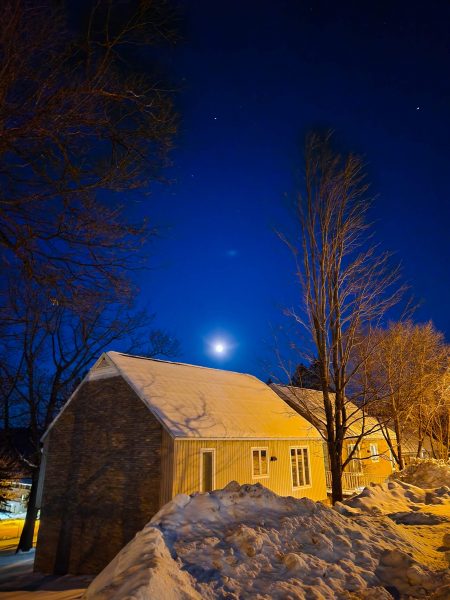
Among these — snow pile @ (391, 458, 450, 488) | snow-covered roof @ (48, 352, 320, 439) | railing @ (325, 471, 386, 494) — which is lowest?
railing @ (325, 471, 386, 494)

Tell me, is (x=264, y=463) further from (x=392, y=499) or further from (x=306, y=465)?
(x=392, y=499)

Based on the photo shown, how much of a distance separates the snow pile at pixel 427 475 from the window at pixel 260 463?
570cm

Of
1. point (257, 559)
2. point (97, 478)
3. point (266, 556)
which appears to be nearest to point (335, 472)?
point (266, 556)

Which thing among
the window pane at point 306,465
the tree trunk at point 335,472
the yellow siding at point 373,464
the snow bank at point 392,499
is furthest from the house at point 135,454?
the yellow siding at point 373,464

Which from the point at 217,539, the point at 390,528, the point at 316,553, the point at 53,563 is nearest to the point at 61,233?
the point at 217,539

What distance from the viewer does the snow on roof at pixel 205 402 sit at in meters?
14.5

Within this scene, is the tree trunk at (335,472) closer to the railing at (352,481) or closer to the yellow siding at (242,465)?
the yellow siding at (242,465)

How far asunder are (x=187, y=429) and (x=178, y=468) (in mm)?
1316

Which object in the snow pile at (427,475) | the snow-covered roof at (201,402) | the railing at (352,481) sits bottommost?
the railing at (352,481)

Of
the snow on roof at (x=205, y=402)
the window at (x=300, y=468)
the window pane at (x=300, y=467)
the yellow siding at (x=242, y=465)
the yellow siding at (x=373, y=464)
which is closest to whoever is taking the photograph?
the yellow siding at (x=242, y=465)

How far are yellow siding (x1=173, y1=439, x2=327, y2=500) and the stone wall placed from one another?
859 mm

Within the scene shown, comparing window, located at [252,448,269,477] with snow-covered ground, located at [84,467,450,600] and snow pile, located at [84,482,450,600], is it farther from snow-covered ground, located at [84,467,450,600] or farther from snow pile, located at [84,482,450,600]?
snow pile, located at [84,482,450,600]

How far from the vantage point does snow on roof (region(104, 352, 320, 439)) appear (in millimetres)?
14484

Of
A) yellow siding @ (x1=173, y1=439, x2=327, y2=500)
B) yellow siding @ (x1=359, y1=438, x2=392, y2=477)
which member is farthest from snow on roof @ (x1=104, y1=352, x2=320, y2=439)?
yellow siding @ (x1=359, y1=438, x2=392, y2=477)
